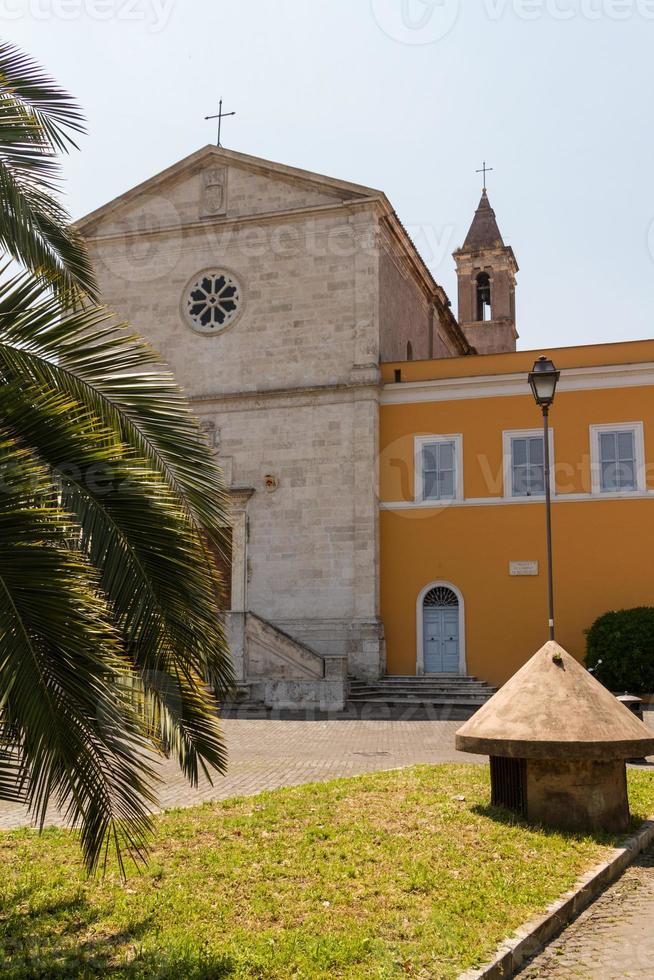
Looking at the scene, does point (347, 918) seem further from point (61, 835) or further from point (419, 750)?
point (419, 750)

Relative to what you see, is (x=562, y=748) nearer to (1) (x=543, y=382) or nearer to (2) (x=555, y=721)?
(2) (x=555, y=721)

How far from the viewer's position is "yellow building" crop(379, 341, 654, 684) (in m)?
21.1

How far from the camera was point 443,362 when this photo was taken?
22906mm

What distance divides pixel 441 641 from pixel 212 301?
10.5m

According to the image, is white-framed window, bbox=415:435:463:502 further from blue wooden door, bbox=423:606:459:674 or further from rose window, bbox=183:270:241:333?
rose window, bbox=183:270:241:333

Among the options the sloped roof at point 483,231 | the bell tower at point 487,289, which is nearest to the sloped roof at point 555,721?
the bell tower at point 487,289

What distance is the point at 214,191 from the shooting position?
84.0 ft

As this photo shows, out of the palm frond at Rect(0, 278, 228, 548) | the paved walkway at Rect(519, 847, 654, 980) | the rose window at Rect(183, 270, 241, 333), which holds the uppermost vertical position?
the rose window at Rect(183, 270, 241, 333)

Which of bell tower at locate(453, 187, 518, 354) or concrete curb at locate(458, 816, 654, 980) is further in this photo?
bell tower at locate(453, 187, 518, 354)

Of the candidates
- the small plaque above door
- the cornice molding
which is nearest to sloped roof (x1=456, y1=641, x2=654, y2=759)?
the small plaque above door

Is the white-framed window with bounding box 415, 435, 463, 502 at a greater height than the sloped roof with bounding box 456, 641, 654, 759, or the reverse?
the white-framed window with bounding box 415, 435, 463, 502

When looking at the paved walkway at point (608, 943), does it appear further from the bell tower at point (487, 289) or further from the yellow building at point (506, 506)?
the bell tower at point (487, 289)

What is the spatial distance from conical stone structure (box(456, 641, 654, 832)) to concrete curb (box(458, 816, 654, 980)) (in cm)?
44

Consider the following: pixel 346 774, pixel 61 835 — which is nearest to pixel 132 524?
pixel 61 835
